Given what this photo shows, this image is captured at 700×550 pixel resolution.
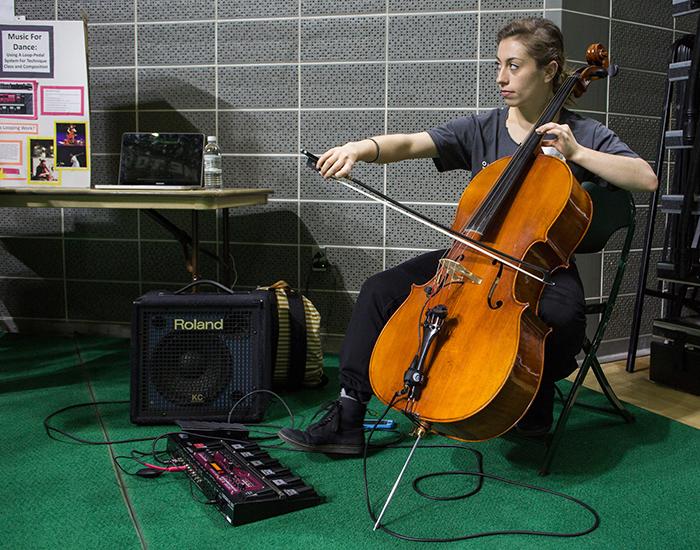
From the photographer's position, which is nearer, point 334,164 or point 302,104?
point 334,164

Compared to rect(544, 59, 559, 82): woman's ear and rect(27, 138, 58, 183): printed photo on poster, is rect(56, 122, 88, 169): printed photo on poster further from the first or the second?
rect(544, 59, 559, 82): woman's ear

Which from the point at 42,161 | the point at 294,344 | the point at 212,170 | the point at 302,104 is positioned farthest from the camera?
the point at 302,104

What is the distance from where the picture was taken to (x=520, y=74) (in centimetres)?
198

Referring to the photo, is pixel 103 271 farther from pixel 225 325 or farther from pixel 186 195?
pixel 225 325

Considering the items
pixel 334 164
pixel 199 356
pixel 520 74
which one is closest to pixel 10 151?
pixel 199 356

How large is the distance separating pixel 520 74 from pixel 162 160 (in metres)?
1.46

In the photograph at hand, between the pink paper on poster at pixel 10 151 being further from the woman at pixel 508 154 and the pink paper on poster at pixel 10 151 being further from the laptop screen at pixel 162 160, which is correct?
the woman at pixel 508 154

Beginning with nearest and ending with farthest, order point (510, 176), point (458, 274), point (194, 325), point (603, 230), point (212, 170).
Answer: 1. point (458, 274)
2. point (510, 176)
3. point (603, 230)
4. point (194, 325)
5. point (212, 170)

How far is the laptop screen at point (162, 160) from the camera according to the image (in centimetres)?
282

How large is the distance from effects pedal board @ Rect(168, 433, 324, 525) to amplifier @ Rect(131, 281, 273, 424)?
0.32 meters

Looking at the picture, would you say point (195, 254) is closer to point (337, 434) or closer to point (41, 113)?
point (41, 113)

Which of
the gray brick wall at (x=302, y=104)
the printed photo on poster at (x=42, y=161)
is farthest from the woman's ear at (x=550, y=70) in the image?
the printed photo on poster at (x=42, y=161)

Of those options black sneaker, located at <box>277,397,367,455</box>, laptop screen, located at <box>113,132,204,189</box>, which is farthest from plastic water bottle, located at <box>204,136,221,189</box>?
black sneaker, located at <box>277,397,367,455</box>

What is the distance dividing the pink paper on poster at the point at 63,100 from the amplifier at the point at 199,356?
1038 mm
